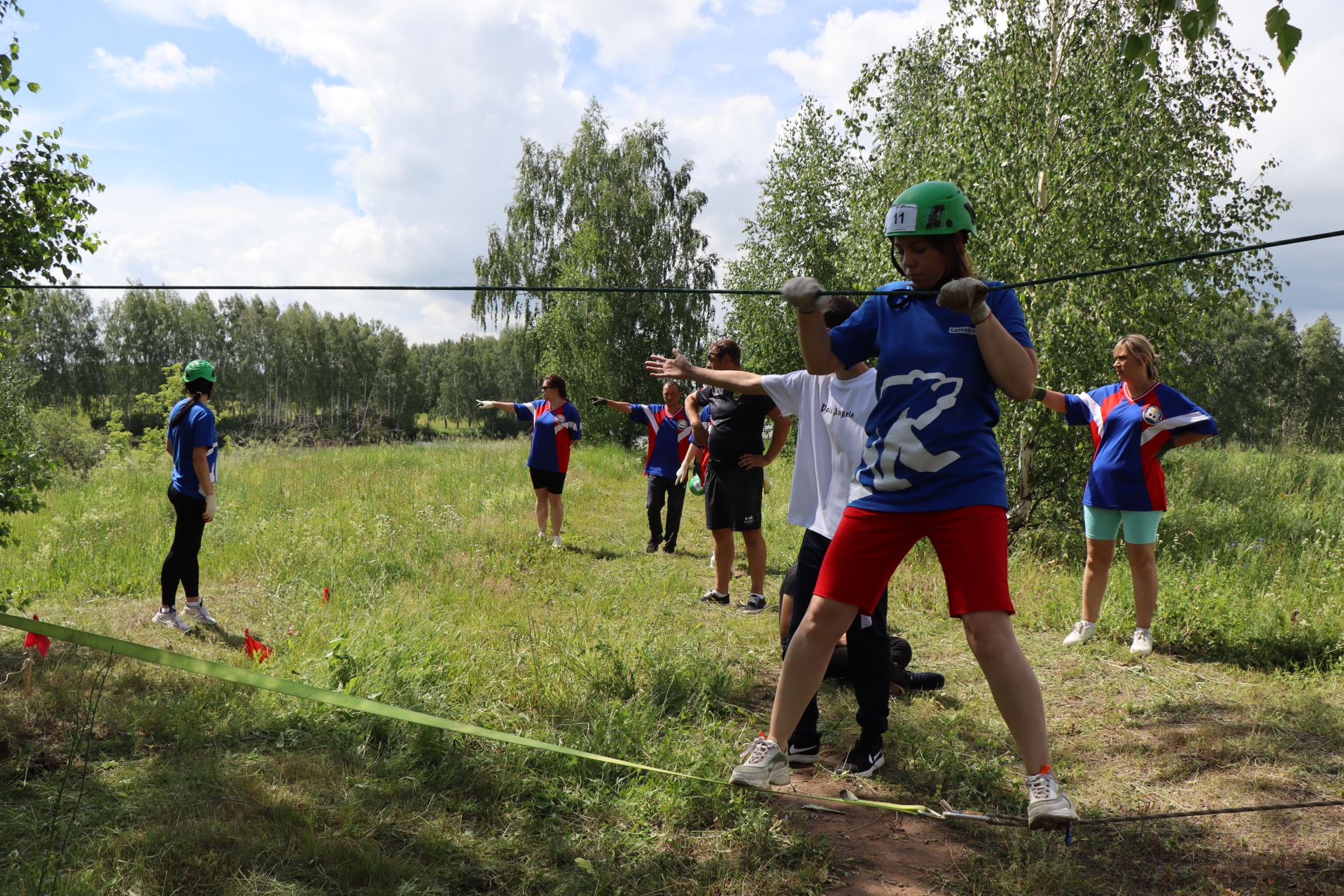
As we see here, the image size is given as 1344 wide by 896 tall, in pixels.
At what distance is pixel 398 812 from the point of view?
2.89m

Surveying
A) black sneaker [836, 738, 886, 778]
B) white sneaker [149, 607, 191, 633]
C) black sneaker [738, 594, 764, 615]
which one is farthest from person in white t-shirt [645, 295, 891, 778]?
white sneaker [149, 607, 191, 633]

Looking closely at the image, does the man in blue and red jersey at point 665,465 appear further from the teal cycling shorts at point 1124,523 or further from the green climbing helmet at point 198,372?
the teal cycling shorts at point 1124,523

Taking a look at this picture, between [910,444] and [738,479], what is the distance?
3.94 metres

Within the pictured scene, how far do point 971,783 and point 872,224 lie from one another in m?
8.74

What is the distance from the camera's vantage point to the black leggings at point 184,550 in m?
5.52

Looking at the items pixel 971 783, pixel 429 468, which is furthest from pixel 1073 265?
pixel 429 468

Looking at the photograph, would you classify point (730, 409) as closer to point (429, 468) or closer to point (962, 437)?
point (962, 437)

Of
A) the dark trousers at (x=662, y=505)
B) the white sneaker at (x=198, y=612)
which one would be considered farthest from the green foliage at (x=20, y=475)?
the dark trousers at (x=662, y=505)

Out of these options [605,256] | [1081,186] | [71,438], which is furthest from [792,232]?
[71,438]

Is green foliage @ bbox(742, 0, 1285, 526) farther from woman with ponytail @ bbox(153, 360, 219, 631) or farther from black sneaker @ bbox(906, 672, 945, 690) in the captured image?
woman with ponytail @ bbox(153, 360, 219, 631)

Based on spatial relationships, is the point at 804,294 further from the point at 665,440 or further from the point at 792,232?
the point at 792,232

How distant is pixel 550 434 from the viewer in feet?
30.0

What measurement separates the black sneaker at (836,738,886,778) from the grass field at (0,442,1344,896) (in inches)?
4.2

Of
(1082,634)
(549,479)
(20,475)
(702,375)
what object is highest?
(702,375)
